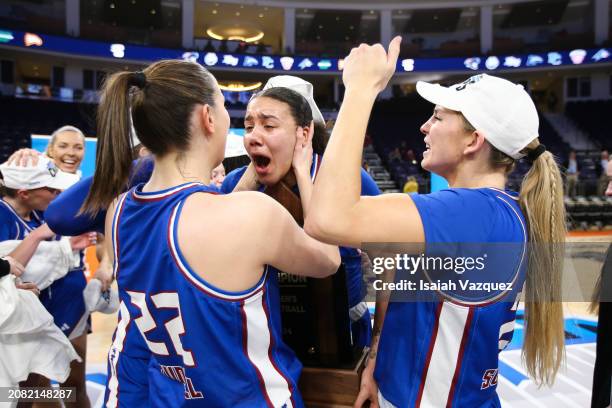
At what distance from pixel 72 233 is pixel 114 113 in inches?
19.8

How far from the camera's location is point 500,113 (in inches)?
49.4

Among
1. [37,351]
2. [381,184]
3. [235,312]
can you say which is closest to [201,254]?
[235,312]

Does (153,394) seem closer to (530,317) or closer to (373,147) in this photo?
(530,317)

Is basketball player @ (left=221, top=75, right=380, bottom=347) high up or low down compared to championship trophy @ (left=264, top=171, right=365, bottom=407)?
up

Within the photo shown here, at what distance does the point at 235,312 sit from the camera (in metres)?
1.12

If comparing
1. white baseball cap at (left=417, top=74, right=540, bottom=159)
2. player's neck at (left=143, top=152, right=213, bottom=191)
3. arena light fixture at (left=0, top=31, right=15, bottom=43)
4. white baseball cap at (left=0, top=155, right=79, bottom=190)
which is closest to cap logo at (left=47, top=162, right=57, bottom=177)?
white baseball cap at (left=0, top=155, right=79, bottom=190)

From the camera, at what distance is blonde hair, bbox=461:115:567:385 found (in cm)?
125

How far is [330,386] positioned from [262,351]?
0.27 m

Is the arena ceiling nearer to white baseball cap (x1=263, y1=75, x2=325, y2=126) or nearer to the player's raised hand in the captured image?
white baseball cap (x1=263, y1=75, x2=325, y2=126)

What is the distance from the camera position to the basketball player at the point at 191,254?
1115 mm

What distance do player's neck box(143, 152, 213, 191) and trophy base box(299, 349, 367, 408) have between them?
60 cm

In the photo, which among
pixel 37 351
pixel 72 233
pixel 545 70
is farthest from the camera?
pixel 545 70

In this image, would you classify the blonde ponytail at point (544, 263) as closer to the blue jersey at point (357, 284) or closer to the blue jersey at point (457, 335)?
the blue jersey at point (457, 335)

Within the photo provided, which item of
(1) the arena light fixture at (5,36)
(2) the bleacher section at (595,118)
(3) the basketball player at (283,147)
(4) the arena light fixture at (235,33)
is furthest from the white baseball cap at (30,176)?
(4) the arena light fixture at (235,33)
